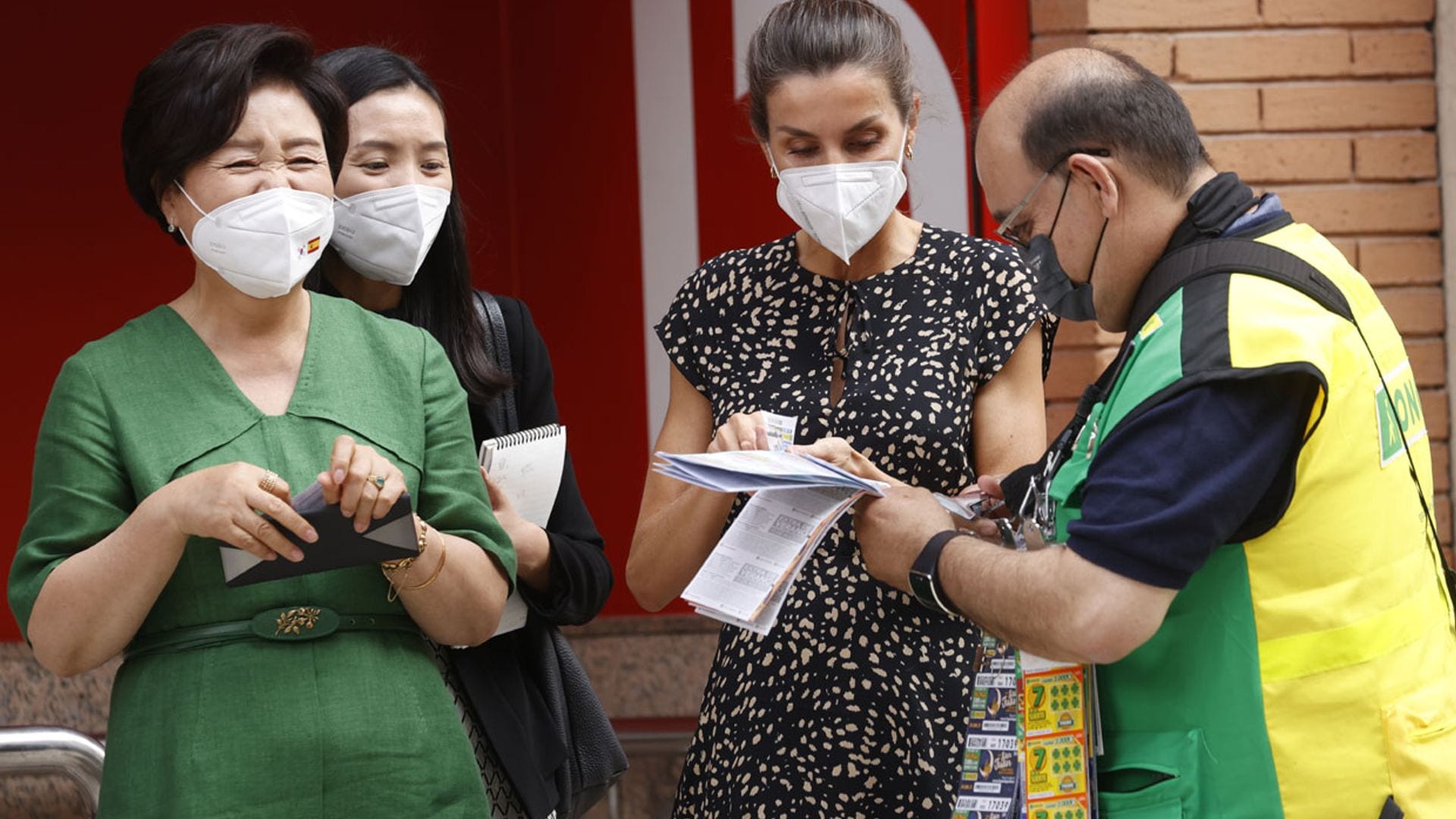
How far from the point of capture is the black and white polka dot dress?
2.57 meters

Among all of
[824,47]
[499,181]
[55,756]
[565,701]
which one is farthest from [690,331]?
[499,181]

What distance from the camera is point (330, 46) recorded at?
4762mm

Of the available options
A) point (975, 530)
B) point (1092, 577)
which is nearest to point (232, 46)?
point (975, 530)

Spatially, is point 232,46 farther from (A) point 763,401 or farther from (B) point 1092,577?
(B) point 1092,577

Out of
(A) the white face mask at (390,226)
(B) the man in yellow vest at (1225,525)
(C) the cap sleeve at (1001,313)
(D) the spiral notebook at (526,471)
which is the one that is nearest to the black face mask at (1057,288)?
(B) the man in yellow vest at (1225,525)

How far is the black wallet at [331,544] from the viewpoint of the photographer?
2.12 meters

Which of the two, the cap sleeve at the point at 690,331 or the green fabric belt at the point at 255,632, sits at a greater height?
the cap sleeve at the point at 690,331

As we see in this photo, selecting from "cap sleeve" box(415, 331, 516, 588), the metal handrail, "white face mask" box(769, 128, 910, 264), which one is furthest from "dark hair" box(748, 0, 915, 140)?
the metal handrail

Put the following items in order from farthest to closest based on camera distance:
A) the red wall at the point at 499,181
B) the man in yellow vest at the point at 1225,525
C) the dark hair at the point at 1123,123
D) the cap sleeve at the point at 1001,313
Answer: the red wall at the point at 499,181 < the cap sleeve at the point at 1001,313 < the dark hair at the point at 1123,123 < the man in yellow vest at the point at 1225,525

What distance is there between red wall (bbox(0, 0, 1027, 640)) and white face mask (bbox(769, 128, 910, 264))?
5.58 ft

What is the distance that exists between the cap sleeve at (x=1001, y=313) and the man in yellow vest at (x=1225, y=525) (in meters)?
0.53

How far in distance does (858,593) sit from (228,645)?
975 mm

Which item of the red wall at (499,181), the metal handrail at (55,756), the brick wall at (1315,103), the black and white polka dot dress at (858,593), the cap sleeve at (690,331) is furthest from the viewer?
the red wall at (499,181)

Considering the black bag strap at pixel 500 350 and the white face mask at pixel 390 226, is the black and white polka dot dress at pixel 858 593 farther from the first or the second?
the white face mask at pixel 390 226
